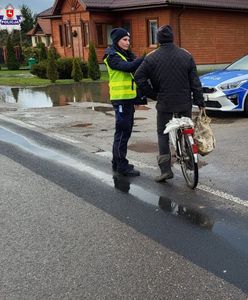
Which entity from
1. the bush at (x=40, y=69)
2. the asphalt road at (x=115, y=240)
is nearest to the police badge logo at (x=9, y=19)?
the bush at (x=40, y=69)

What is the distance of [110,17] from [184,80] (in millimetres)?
25721

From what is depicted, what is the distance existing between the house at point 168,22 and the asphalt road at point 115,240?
21934 mm

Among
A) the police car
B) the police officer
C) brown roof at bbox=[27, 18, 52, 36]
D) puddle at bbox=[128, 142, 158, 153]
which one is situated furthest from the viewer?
brown roof at bbox=[27, 18, 52, 36]

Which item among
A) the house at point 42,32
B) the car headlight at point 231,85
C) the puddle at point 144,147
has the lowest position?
the puddle at point 144,147

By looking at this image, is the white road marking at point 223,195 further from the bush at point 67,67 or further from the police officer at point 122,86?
the bush at point 67,67

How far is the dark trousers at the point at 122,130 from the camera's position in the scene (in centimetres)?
639

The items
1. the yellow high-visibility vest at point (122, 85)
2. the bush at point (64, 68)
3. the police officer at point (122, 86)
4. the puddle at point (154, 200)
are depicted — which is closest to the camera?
the puddle at point (154, 200)

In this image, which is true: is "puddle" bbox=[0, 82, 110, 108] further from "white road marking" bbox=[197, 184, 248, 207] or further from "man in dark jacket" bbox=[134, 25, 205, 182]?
"white road marking" bbox=[197, 184, 248, 207]

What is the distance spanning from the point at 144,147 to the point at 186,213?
3.51 metres

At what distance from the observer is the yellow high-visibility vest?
625 centimetres

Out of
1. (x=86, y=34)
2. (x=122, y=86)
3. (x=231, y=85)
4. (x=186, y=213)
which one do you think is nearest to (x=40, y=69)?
(x=86, y=34)

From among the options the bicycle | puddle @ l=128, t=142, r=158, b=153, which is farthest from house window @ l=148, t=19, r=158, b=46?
the bicycle

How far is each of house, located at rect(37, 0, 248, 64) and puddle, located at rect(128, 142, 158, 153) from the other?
19087mm

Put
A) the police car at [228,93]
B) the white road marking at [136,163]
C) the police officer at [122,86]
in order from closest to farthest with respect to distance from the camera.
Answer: the police officer at [122,86], the white road marking at [136,163], the police car at [228,93]
